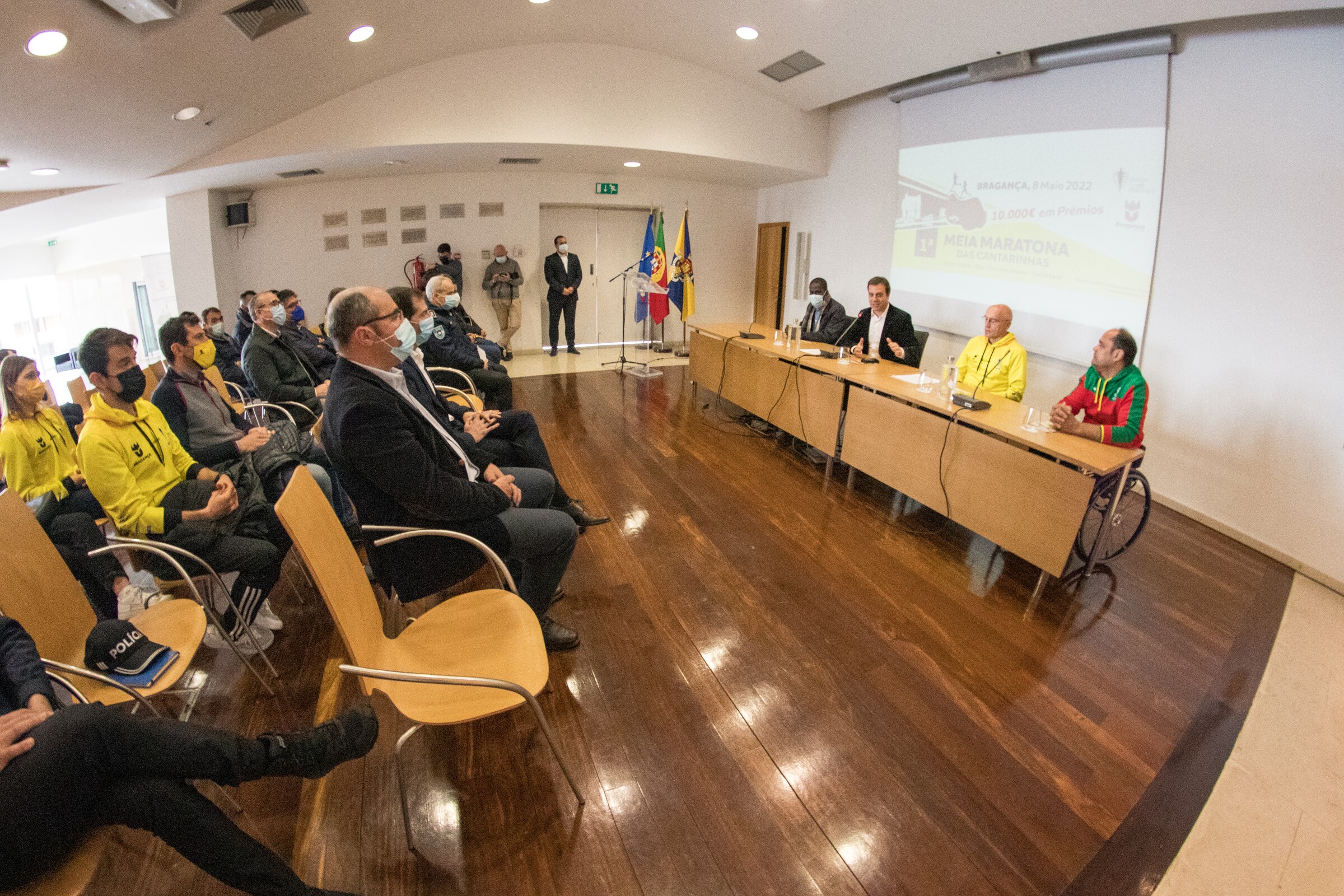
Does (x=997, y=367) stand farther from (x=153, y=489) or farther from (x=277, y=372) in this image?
(x=277, y=372)

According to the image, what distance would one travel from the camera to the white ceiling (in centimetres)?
279

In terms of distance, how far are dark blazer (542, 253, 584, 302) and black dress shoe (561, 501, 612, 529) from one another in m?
5.04

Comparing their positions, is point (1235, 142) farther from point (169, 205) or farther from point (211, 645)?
point (169, 205)

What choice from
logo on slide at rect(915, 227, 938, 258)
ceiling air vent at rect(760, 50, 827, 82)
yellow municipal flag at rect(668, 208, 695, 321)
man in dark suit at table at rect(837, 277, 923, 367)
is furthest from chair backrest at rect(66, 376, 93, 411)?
logo on slide at rect(915, 227, 938, 258)

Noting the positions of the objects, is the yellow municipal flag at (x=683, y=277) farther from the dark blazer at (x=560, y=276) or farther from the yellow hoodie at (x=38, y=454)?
the yellow hoodie at (x=38, y=454)

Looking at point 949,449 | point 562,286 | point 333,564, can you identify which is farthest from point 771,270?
point 333,564

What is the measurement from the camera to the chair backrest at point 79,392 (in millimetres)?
2988

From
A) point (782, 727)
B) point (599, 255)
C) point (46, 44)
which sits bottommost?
point (782, 727)

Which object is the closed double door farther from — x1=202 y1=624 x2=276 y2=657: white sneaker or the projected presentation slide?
x1=202 y1=624 x2=276 y2=657: white sneaker

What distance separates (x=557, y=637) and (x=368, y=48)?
185 inches

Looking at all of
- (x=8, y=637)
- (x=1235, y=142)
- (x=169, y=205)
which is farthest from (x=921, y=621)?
(x=169, y=205)

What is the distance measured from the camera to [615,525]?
3311 millimetres

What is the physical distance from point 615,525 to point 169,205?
24.0ft

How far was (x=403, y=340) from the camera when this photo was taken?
212 centimetres
